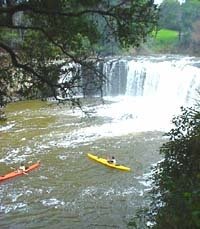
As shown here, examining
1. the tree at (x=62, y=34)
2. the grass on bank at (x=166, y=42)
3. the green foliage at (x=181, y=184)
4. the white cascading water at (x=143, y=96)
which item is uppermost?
the tree at (x=62, y=34)

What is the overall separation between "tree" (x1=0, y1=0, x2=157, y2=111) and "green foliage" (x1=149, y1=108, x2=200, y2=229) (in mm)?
1487

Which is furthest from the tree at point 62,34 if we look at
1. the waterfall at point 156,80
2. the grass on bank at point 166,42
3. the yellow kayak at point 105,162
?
the grass on bank at point 166,42

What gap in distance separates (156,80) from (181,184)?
2135 centimetres

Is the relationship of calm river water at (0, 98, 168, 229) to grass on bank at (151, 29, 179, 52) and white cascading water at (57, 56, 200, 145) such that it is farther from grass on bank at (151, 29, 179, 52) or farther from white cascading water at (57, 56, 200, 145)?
grass on bank at (151, 29, 179, 52)

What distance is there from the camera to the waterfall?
2469 centimetres

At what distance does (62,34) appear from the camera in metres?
5.75

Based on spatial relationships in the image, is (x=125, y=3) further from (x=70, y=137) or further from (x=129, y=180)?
(x=70, y=137)

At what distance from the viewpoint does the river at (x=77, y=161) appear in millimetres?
11023

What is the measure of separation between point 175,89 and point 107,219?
1573 centimetres

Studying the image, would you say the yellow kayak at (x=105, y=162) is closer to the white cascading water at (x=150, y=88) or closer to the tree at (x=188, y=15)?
the white cascading water at (x=150, y=88)

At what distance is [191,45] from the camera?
123ft


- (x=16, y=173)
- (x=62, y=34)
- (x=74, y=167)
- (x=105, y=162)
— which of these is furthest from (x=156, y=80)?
(x=62, y=34)

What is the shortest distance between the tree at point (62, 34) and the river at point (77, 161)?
749 mm

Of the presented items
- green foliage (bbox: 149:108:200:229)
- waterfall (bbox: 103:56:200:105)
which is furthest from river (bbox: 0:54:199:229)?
waterfall (bbox: 103:56:200:105)
